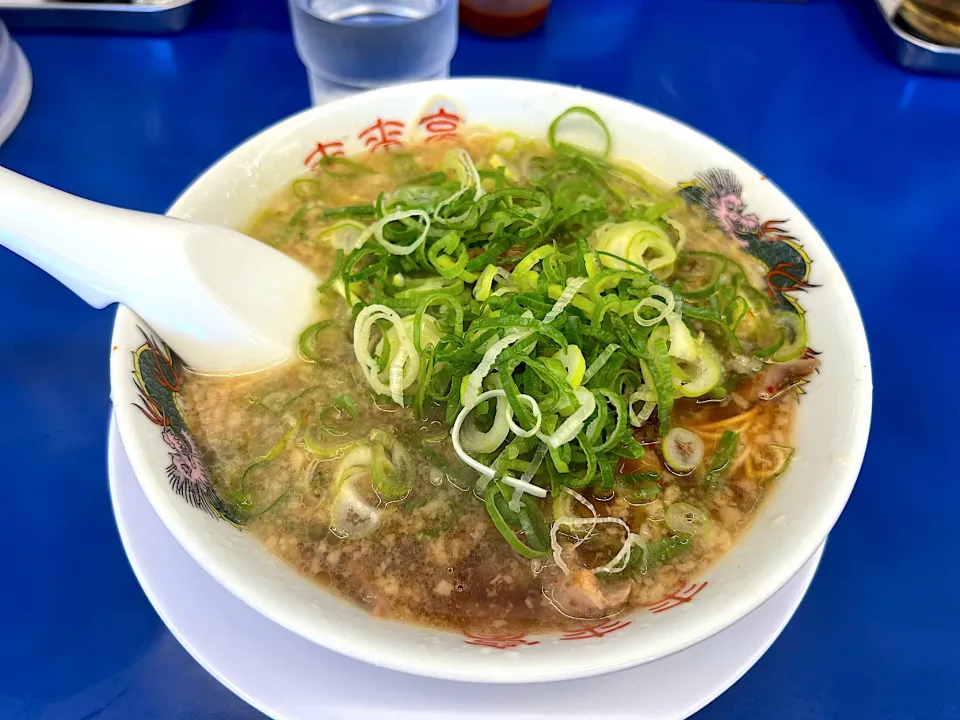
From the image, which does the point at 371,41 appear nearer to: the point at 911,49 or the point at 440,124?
the point at 440,124

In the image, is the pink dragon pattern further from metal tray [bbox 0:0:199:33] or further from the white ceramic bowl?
metal tray [bbox 0:0:199:33]

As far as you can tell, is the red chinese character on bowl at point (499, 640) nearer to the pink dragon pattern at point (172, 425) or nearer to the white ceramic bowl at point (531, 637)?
the white ceramic bowl at point (531, 637)

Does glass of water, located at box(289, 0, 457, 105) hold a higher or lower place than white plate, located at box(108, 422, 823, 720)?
higher

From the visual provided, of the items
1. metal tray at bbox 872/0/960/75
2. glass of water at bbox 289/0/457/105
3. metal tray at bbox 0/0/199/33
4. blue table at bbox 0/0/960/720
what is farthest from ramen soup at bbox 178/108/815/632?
metal tray at bbox 872/0/960/75

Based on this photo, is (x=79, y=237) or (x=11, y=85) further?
(x=11, y=85)

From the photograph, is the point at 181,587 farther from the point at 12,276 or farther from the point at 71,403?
the point at 12,276

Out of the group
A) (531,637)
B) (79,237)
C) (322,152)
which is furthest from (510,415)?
(322,152)
